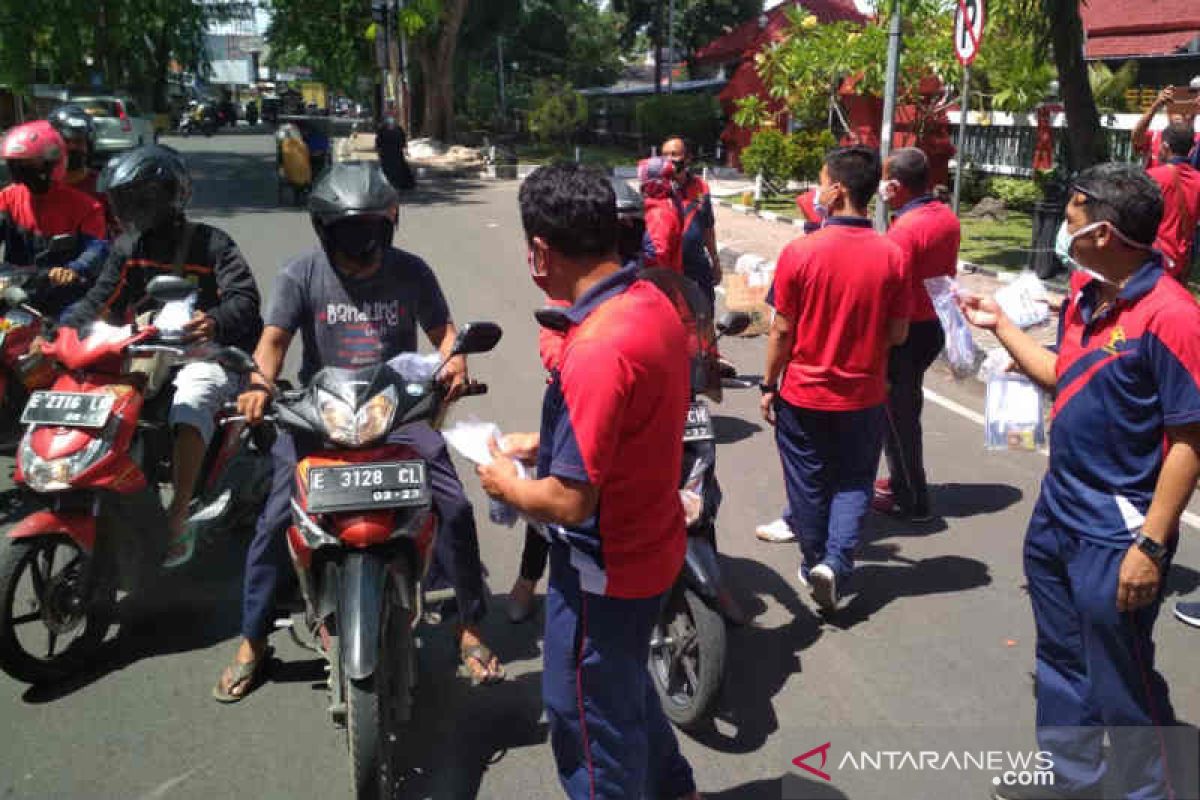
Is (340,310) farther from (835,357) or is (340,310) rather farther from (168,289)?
(835,357)

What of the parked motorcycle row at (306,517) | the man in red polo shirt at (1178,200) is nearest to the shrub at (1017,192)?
the man in red polo shirt at (1178,200)

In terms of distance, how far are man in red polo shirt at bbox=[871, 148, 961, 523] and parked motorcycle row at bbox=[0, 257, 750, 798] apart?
1360mm

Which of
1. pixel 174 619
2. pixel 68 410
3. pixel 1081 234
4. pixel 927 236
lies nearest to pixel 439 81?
pixel 927 236

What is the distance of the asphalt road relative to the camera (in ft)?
11.0

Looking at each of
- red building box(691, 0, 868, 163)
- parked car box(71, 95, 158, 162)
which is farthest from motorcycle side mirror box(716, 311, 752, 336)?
parked car box(71, 95, 158, 162)

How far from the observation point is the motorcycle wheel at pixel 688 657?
11.5ft

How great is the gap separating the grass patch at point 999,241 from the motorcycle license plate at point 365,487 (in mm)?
9752

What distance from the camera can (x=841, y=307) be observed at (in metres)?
4.25

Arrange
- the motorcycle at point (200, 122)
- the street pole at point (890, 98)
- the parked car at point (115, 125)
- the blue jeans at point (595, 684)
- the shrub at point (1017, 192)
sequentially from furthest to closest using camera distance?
the motorcycle at point (200, 122) → the parked car at point (115, 125) → the shrub at point (1017, 192) → the street pole at point (890, 98) → the blue jeans at point (595, 684)

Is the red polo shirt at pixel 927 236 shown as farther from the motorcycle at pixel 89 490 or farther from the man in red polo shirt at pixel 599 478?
the motorcycle at pixel 89 490

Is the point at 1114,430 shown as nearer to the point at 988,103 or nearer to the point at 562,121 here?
the point at 988,103

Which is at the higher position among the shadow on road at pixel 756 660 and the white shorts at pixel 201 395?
the white shorts at pixel 201 395

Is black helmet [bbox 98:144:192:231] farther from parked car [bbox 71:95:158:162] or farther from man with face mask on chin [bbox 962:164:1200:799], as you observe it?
parked car [bbox 71:95:158:162]

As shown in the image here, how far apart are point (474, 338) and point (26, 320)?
3.22 m
